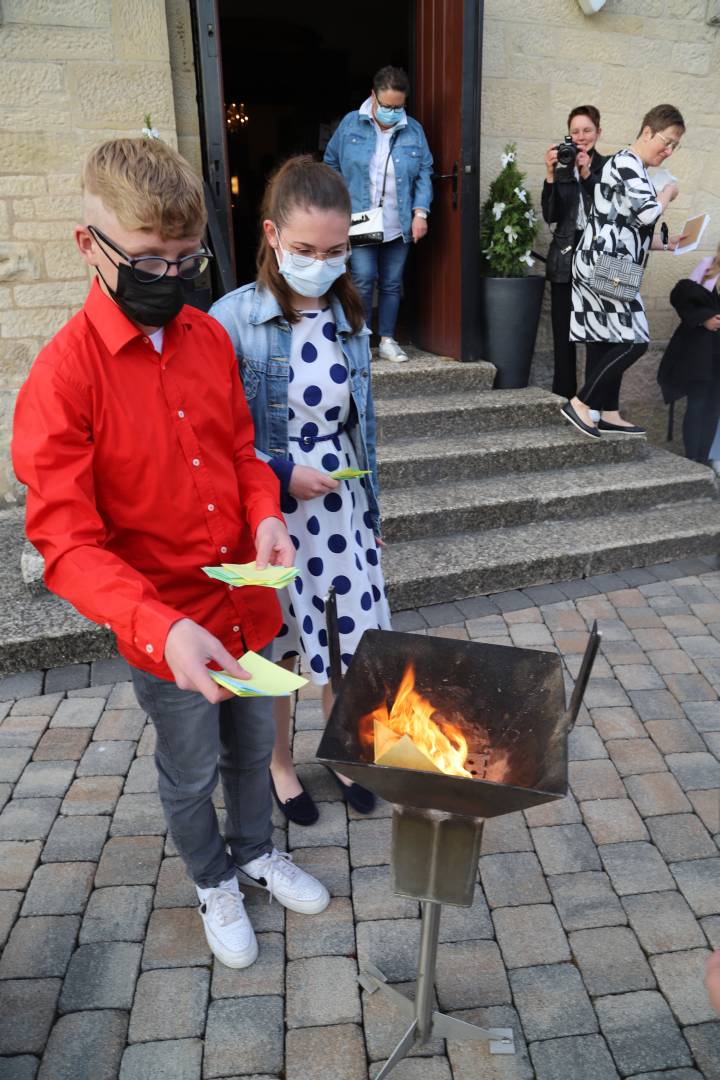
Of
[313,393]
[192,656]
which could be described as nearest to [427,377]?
[313,393]

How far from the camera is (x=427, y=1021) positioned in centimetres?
207

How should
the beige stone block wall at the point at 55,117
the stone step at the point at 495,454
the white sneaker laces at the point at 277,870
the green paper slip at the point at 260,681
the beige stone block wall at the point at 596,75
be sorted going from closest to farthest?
the green paper slip at the point at 260,681 < the white sneaker laces at the point at 277,870 < the beige stone block wall at the point at 55,117 < the stone step at the point at 495,454 < the beige stone block wall at the point at 596,75

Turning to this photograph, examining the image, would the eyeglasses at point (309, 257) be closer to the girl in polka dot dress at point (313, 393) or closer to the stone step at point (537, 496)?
the girl in polka dot dress at point (313, 393)

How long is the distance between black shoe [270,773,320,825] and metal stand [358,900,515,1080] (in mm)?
740

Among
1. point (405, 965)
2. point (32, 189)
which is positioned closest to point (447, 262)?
point (32, 189)

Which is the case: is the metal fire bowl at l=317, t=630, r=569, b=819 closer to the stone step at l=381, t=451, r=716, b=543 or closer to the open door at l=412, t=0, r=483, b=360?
the stone step at l=381, t=451, r=716, b=543

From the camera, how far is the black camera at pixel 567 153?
5438 mm

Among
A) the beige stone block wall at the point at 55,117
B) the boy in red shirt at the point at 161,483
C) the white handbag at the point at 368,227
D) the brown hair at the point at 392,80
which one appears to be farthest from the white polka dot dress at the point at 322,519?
the brown hair at the point at 392,80

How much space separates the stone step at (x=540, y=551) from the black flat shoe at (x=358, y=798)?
4.83 ft

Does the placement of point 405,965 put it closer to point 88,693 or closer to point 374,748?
point 374,748

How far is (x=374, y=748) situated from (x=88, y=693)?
2310mm

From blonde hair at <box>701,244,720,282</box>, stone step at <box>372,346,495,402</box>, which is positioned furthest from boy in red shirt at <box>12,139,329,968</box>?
blonde hair at <box>701,244,720,282</box>

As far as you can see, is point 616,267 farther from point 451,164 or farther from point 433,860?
point 433,860

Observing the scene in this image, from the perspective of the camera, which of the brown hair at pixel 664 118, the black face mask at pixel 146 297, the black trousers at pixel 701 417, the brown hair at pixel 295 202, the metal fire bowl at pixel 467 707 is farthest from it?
the black trousers at pixel 701 417
